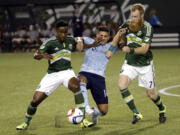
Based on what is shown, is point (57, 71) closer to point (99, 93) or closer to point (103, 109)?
point (99, 93)

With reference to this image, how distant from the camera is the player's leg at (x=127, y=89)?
866 centimetres

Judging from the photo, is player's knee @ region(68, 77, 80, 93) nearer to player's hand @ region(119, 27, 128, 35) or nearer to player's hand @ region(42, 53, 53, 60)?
player's hand @ region(42, 53, 53, 60)

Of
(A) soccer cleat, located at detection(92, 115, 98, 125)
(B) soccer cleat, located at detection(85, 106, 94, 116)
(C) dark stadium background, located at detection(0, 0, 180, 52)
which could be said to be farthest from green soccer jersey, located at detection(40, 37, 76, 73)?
(C) dark stadium background, located at detection(0, 0, 180, 52)

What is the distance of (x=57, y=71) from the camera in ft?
27.3

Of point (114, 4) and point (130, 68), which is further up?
point (114, 4)

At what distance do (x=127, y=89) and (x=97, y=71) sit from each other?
0.77 metres

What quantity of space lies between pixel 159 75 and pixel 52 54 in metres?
8.58

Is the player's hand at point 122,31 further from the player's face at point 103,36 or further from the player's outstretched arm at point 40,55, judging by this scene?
the player's outstretched arm at point 40,55

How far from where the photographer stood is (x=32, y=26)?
98.4ft

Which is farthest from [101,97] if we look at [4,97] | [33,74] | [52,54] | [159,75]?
[33,74]

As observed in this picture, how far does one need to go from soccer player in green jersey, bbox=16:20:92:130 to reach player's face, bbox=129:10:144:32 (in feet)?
3.76

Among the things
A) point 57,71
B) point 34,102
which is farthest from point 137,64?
point 34,102

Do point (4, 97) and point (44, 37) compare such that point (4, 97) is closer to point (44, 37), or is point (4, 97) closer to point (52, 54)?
point (52, 54)

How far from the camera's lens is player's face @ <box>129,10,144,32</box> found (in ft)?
28.0
